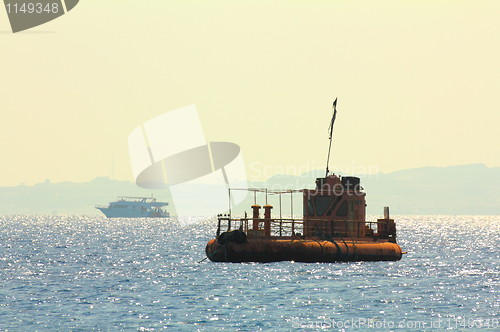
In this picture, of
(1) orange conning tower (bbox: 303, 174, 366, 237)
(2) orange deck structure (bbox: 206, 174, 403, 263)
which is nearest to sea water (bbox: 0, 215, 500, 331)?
(2) orange deck structure (bbox: 206, 174, 403, 263)

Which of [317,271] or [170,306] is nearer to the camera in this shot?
[170,306]

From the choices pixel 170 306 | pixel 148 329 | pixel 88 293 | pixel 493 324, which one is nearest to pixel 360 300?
pixel 493 324

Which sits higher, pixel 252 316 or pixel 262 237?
pixel 262 237

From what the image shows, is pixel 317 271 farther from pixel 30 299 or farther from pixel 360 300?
pixel 30 299

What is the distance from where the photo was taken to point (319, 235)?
114 ft

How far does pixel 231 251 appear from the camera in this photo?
105 feet

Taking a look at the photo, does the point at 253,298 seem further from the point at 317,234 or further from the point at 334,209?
the point at 334,209

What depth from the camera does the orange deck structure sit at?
105ft

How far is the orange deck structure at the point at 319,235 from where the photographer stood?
3206 centimetres

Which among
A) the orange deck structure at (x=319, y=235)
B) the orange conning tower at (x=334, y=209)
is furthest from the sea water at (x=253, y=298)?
the orange conning tower at (x=334, y=209)

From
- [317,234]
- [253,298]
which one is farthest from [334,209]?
[253,298]

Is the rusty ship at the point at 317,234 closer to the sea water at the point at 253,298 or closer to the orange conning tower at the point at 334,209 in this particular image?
the orange conning tower at the point at 334,209

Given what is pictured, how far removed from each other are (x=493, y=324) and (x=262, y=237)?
1515 centimetres

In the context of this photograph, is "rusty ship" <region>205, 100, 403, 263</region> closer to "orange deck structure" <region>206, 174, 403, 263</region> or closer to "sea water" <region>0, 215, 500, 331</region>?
"orange deck structure" <region>206, 174, 403, 263</region>
